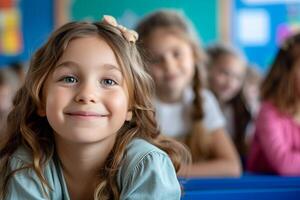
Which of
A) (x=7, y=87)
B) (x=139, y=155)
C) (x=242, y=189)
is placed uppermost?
(x=139, y=155)

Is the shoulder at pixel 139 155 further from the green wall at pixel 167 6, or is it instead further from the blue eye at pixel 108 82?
the green wall at pixel 167 6

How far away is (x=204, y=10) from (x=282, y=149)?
2.38 metres

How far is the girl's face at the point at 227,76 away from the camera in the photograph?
7.22 feet

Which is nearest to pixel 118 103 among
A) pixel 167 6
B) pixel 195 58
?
pixel 195 58

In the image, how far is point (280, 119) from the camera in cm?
150

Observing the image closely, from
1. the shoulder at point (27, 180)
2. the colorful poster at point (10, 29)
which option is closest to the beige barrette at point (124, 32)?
the shoulder at point (27, 180)

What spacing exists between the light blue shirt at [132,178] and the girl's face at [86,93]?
69 mm

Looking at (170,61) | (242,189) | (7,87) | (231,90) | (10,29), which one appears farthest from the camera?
(10,29)

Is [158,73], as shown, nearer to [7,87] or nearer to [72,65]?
[72,65]

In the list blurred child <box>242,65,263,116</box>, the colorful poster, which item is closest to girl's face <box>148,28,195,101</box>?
blurred child <box>242,65,263,116</box>

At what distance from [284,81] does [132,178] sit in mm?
824

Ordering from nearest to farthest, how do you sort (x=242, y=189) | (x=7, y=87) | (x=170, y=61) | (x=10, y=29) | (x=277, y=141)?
1. (x=242, y=189)
2. (x=277, y=141)
3. (x=170, y=61)
4. (x=7, y=87)
5. (x=10, y=29)

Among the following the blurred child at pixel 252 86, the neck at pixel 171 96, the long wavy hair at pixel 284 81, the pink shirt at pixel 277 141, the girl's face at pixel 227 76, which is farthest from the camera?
the blurred child at pixel 252 86

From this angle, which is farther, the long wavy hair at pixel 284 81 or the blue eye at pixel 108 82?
the long wavy hair at pixel 284 81
